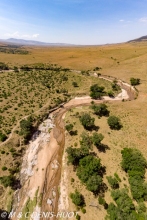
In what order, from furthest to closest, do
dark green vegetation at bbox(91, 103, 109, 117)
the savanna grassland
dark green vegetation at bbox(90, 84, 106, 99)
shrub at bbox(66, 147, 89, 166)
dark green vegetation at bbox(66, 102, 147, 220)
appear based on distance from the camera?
dark green vegetation at bbox(90, 84, 106, 99) → dark green vegetation at bbox(91, 103, 109, 117) → shrub at bbox(66, 147, 89, 166) → the savanna grassland → dark green vegetation at bbox(66, 102, 147, 220)

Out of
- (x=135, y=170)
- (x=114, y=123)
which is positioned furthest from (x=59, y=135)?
(x=135, y=170)

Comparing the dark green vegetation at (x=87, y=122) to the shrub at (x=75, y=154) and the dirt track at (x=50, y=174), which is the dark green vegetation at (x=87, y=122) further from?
the shrub at (x=75, y=154)

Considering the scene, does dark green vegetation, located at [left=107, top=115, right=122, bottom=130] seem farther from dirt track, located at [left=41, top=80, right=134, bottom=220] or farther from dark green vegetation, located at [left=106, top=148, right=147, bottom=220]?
dirt track, located at [left=41, top=80, right=134, bottom=220]

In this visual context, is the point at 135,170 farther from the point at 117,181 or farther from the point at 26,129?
the point at 26,129

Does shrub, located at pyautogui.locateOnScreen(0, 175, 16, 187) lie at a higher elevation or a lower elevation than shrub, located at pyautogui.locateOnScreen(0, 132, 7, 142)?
lower

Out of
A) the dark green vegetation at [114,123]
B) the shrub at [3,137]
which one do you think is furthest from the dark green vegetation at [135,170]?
the shrub at [3,137]

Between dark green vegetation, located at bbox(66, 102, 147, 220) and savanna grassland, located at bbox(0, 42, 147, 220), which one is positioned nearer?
dark green vegetation, located at bbox(66, 102, 147, 220)

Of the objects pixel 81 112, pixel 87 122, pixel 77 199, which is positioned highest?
pixel 87 122

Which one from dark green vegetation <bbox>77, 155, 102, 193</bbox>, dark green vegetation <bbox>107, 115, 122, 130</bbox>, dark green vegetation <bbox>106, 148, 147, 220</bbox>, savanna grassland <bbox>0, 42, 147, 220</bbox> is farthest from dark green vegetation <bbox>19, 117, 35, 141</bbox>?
dark green vegetation <bbox>106, 148, 147, 220</bbox>

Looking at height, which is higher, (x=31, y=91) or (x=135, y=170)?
(x=31, y=91)

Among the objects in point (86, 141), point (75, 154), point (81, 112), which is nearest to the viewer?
point (75, 154)

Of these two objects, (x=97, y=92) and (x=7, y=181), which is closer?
(x=7, y=181)

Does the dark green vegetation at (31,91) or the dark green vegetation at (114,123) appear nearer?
the dark green vegetation at (114,123)

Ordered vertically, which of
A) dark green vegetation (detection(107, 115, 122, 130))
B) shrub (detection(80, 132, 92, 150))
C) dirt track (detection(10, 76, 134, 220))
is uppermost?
dark green vegetation (detection(107, 115, 122, 130))
